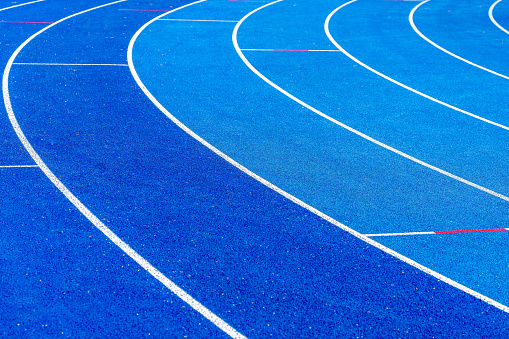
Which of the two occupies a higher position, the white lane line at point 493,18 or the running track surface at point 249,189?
the white lane line at point 493,18

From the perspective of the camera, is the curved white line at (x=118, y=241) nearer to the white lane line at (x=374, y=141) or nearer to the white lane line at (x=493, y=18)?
the white lane line at (x=374, y=141)

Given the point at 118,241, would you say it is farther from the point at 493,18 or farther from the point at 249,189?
the point at 493,18

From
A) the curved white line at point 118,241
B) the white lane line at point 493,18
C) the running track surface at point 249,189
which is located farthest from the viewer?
the white lane line at point 493,18

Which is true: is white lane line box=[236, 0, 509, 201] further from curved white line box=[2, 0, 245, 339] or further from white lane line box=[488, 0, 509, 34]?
white lane line box=[488, 0, 509, 34]

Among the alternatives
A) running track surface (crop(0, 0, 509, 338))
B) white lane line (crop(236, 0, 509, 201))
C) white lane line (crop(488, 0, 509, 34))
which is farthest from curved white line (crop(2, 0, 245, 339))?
white lane line (crop(488, 0, 509, 34))

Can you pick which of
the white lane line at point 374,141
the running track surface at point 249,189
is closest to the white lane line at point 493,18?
the running track surface at point 249,189

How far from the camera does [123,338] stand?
391 centimetres

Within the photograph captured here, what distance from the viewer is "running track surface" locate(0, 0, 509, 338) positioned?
14.0 feet

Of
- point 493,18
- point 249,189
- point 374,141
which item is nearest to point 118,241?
point 249,189

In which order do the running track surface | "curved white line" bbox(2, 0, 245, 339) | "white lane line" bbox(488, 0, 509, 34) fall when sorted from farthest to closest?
"white lane line" bbox(488, 0, 509, 34) < the running track surface < "curved white line" bbox(2, 0, 245, 339)

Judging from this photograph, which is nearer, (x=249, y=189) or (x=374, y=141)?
(x=249, y=189)

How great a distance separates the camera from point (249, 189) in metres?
5.94

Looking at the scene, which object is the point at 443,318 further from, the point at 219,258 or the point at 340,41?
the point at 340,41

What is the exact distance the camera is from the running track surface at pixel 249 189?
426cm
